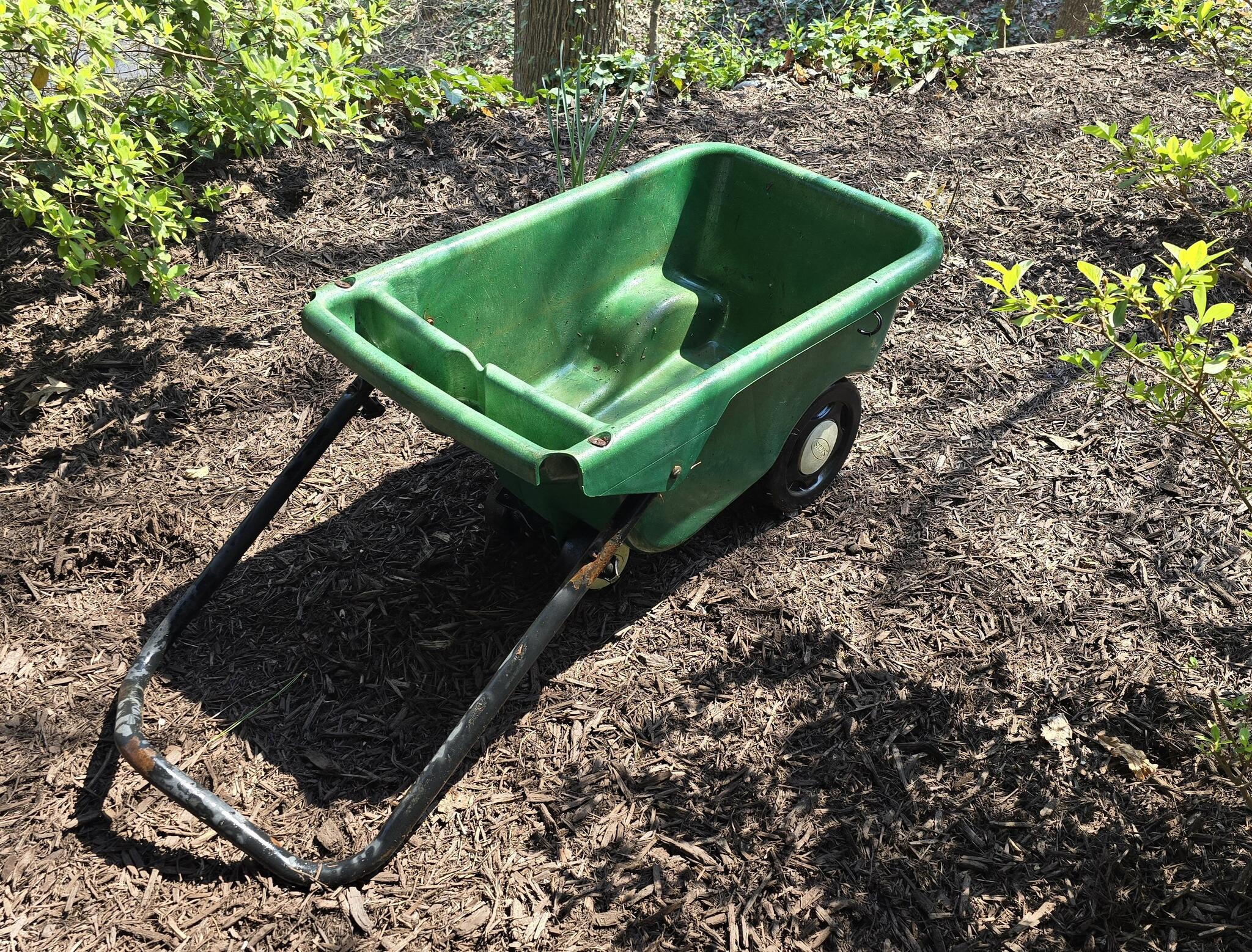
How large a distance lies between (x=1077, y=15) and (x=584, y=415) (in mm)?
6824

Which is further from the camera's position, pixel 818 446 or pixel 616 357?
pixel 616 357

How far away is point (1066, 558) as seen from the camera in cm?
265

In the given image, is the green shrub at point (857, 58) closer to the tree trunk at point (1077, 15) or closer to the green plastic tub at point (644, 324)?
the green plastic tub at point (644, 324)

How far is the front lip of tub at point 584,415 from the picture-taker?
70.2 inches

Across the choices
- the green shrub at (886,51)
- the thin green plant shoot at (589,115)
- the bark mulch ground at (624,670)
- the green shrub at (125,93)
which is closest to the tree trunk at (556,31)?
the thin green plant shoot at (589,115)

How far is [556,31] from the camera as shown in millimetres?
4930

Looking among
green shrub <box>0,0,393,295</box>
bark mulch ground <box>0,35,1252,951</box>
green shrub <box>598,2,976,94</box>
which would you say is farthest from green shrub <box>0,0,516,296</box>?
green shrub <box>598,2,976,94</box>

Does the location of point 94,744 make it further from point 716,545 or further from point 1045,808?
point 1045,808

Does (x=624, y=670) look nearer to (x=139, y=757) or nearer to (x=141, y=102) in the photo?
(x=139, y=757)

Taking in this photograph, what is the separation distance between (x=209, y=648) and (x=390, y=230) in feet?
6.33

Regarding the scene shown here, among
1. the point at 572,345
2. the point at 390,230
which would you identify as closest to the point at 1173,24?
the point at 572,345

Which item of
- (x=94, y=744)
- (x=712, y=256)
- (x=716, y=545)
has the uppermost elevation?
(x=712, y=256)

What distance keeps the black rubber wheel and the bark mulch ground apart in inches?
3.4

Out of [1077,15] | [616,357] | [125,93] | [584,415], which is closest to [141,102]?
[125,93]
